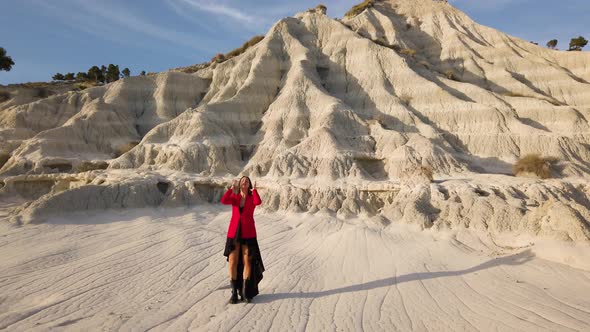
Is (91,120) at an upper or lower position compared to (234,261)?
upper

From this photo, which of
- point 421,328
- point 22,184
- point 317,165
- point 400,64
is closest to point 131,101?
point 22,184

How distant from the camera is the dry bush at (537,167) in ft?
56.6

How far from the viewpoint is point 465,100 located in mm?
25250

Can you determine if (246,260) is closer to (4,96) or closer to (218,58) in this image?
(218,58)

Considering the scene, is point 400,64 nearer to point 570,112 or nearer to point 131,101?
point 570,112

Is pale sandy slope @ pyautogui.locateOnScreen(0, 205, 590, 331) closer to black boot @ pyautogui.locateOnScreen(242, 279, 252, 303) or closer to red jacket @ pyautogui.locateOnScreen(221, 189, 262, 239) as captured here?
black boot @ pyautogui.locateOnScreen(242, 279, 252, 303)

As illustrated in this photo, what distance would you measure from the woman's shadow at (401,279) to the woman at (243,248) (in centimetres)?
38

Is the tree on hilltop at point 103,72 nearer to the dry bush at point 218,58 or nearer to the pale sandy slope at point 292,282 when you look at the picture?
the dry bush at point 218,58

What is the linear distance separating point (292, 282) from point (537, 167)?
15906 mm

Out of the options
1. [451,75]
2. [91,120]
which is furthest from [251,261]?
[451,75]

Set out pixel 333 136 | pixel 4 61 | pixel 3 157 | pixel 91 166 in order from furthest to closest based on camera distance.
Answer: pixel 4 61 < pixel 3 157 < pixel 91 166 < pixel 333 136

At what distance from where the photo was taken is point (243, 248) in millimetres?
6320

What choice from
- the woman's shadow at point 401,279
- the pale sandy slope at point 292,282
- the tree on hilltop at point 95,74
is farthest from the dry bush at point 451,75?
the tree on hilltop at point 95,74

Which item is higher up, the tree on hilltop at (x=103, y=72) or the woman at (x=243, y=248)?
the tree on hilltop at (x=103, y=72)
